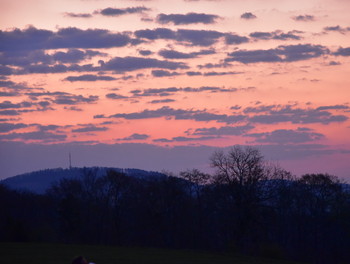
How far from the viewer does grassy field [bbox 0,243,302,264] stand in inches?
1307

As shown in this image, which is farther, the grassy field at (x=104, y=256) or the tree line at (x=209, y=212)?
the tree line at (x=209, y=212)

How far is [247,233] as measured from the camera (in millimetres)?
57625

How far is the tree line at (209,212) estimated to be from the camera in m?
57.8

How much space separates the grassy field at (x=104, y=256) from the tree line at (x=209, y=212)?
12296mm

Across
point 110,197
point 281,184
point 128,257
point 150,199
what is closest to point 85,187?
point 110,197

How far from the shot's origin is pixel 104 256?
36.3 meters

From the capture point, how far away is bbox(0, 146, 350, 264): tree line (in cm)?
5778

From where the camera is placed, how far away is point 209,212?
208 ft

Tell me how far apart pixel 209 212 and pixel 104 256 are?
1117 inches

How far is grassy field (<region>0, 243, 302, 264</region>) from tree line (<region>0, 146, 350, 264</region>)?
A: 12.3m

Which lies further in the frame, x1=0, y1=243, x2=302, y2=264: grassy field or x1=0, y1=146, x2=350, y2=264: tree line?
x1=0, y1=146, x2=350, y2=264: tree line

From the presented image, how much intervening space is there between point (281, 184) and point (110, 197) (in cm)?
2295

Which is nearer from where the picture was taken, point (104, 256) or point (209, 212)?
point (104, 256)

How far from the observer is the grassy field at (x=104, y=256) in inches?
1307
